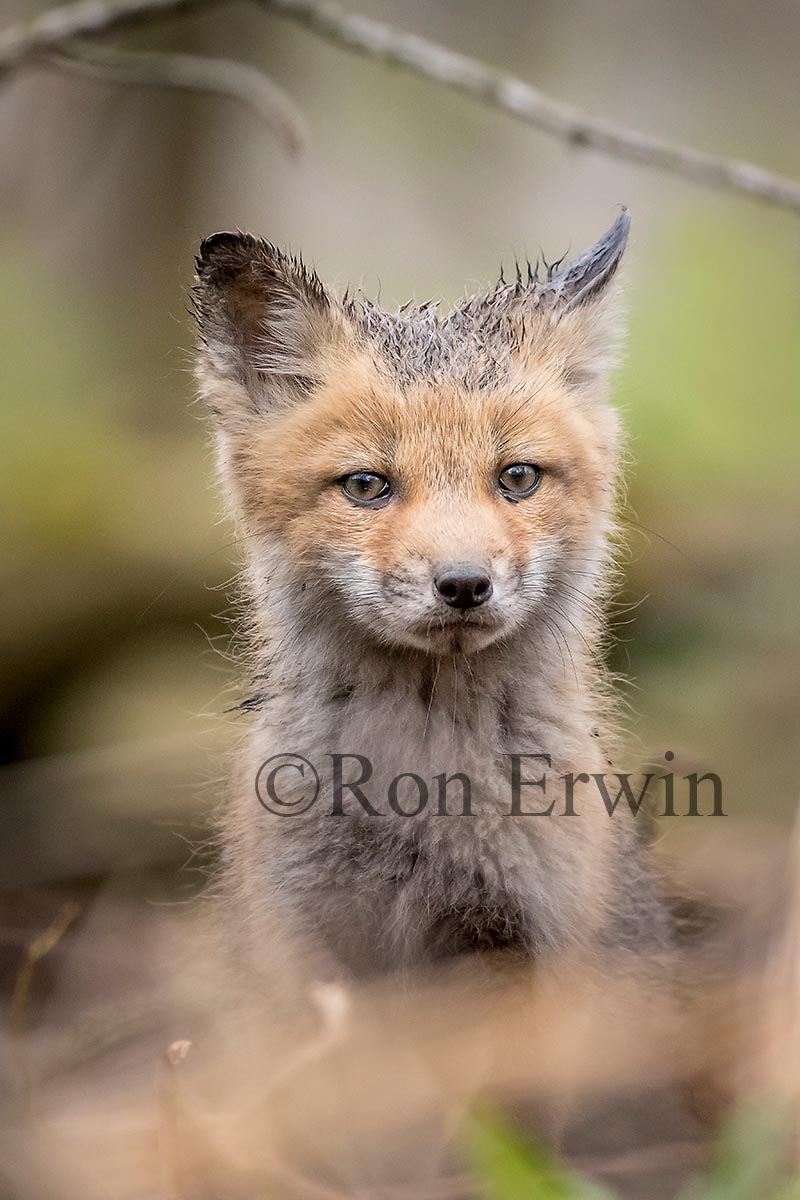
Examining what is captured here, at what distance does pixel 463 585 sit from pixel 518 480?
0.26 metres

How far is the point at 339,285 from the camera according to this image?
7.82 ft

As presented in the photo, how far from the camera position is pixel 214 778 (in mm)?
3150

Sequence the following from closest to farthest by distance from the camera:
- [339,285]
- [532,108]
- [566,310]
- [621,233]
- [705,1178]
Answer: [705,1178] < [621,233] < [566,310] < [339,285] < [532,108]

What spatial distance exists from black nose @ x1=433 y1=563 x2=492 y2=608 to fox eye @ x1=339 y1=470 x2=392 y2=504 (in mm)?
207

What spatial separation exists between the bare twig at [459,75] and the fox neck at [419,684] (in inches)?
44.4

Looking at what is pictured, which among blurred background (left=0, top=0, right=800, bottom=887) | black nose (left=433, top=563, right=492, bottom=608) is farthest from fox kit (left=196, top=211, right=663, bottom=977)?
blurred background (left=0, top=0, right=800, bottom=887)

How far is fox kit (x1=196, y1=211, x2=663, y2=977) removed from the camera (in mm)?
2014

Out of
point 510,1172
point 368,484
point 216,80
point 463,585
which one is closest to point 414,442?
point 368,484

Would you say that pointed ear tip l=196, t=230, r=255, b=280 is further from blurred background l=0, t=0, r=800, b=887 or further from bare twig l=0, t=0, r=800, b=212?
bare twig l=0, t=0, r=800, b=212

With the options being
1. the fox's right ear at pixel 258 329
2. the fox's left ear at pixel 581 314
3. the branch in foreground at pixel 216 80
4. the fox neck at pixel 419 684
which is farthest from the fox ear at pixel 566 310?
the branch in foreground at pixel 216 80

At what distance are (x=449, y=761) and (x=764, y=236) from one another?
13.7 ft

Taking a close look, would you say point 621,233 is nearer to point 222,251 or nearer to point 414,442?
point 414,442

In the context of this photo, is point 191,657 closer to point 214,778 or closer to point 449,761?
point 214,778

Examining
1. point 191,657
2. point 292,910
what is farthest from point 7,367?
point 292,910
